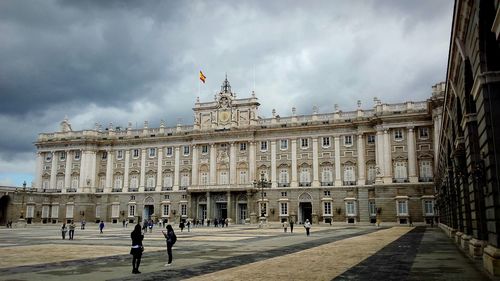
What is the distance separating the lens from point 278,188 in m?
71.7

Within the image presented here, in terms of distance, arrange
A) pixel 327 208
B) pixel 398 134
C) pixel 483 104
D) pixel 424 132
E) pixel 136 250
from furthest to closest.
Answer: pixel 327 208 → pixel 398 134 → pixel 424 132 → pixel 136 250 → pixel 483 104

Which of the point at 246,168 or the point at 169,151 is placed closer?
the point at 246,168

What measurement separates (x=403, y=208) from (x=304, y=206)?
15.4 metres

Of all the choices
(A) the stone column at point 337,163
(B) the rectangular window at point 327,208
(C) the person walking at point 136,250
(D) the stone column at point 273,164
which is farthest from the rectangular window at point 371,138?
(C) the person walking at point 136,250

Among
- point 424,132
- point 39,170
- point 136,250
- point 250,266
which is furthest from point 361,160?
point 39,170

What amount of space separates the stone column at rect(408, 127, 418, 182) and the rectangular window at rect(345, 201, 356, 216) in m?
9.31

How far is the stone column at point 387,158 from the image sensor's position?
64.0 m

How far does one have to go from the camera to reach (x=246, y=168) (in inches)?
2940

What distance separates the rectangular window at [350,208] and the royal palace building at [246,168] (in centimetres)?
15

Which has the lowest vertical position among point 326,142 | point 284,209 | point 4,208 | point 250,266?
point 250,266

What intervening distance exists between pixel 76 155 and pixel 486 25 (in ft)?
271

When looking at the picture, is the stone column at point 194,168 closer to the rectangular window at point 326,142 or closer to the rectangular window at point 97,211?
the rectangular window at point 97,211

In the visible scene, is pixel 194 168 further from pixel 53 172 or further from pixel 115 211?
pixel 53 172

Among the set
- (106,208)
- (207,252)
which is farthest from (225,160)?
(207,252)
